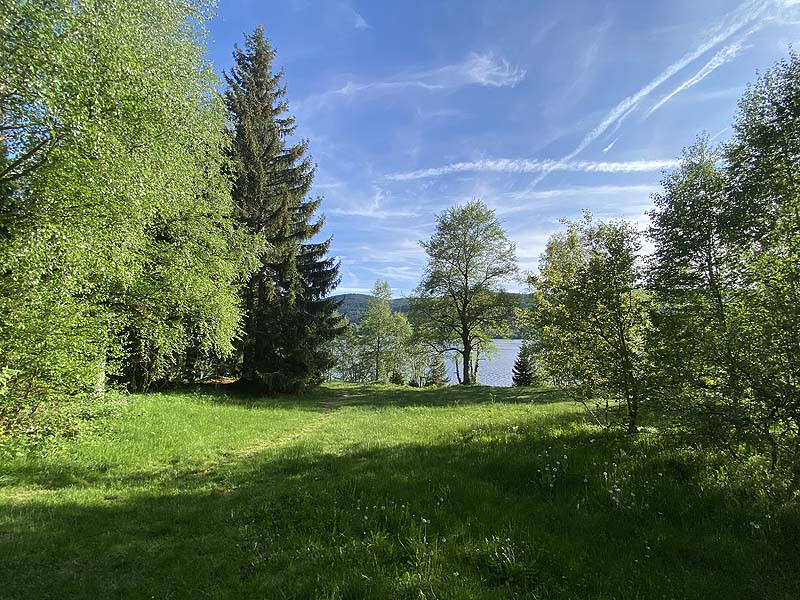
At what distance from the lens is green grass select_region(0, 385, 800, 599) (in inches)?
149

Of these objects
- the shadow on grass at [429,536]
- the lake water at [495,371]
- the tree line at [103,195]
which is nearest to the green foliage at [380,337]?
the lake water at [495,371]

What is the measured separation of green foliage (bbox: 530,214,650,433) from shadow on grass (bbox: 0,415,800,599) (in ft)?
4.41

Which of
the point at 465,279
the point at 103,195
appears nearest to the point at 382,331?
the point at 465,279

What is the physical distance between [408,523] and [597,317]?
242 inches

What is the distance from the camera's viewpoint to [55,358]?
8461 mm

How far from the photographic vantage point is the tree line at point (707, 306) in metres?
4.69

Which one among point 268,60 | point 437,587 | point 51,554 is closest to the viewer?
point 437,587

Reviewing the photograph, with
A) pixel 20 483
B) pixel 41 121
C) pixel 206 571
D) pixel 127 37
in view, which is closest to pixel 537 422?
pixel 206 571

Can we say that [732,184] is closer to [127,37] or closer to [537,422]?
[537,422]

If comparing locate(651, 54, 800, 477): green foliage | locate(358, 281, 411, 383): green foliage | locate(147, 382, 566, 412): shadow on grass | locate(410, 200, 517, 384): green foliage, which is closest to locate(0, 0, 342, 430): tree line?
locate(147, 382, 566, 412): shadow on grass

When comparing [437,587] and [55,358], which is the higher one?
[55,358]

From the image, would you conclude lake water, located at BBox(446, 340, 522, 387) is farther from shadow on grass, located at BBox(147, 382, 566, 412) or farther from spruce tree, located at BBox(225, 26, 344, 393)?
spruce tree, located at BBox(225, 26, 344, 393)

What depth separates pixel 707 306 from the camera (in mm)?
6570

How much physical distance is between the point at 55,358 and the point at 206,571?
7.39 metres
